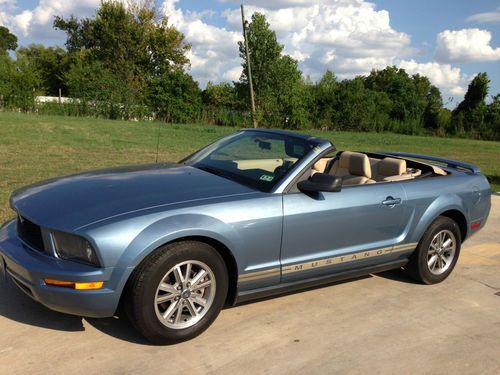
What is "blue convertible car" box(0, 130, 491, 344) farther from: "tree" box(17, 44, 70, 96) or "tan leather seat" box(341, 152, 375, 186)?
"tree" box(17, 44, 70, 96)

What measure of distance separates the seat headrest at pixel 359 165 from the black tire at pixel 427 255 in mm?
781

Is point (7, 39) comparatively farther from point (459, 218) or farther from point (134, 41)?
point (459, 218)

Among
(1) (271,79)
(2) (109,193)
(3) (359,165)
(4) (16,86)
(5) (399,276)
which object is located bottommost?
(5) (399,276)

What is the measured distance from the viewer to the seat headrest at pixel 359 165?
15.8 ft

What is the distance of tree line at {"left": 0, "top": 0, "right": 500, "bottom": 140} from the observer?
107 feet

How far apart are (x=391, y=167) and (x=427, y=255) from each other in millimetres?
944

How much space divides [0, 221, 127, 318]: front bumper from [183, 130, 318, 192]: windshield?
4.35 ft

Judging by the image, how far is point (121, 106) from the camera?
3250 centimetres

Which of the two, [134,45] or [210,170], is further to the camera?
[134,45]

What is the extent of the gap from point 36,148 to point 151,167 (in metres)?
10.7

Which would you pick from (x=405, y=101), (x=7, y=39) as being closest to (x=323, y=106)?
(x=405, y=101)

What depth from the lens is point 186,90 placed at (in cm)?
3541

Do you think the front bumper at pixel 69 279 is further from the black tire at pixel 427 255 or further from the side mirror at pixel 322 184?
the black tire at pixel 427 255

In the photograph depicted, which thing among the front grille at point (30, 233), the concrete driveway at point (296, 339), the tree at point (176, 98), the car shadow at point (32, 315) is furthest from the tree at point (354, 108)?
the front grille at point (30, 233)
